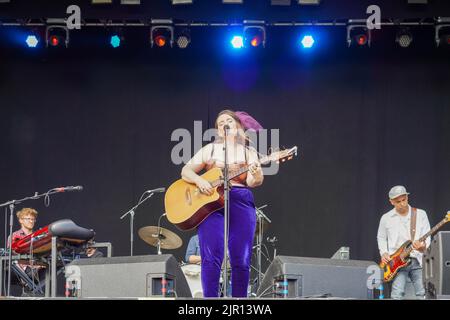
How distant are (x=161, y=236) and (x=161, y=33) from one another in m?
2.98

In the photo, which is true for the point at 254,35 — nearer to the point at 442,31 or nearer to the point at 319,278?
the point at 442,31

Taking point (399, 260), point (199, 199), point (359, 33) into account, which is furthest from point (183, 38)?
point (199, 199)

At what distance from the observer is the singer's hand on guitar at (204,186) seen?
21.9ft

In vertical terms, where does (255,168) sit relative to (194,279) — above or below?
above

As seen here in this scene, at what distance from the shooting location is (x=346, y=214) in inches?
474

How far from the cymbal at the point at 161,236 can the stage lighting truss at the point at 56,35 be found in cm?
308

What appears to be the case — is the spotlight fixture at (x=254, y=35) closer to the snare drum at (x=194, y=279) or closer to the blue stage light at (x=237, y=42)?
the blue stage light at (x=237, y=42)

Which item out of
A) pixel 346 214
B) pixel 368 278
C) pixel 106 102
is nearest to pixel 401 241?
pixel 346 214

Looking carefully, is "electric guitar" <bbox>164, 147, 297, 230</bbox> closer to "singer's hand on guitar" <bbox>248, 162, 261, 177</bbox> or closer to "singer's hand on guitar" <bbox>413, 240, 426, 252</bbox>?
"singer's hand on guitar" <bbox>248, 162, 261, 177</bbox>

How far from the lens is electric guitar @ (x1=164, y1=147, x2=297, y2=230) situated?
6.60 m

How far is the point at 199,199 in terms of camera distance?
6762mm

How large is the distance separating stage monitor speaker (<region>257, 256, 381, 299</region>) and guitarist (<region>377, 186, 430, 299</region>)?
3033 mm
